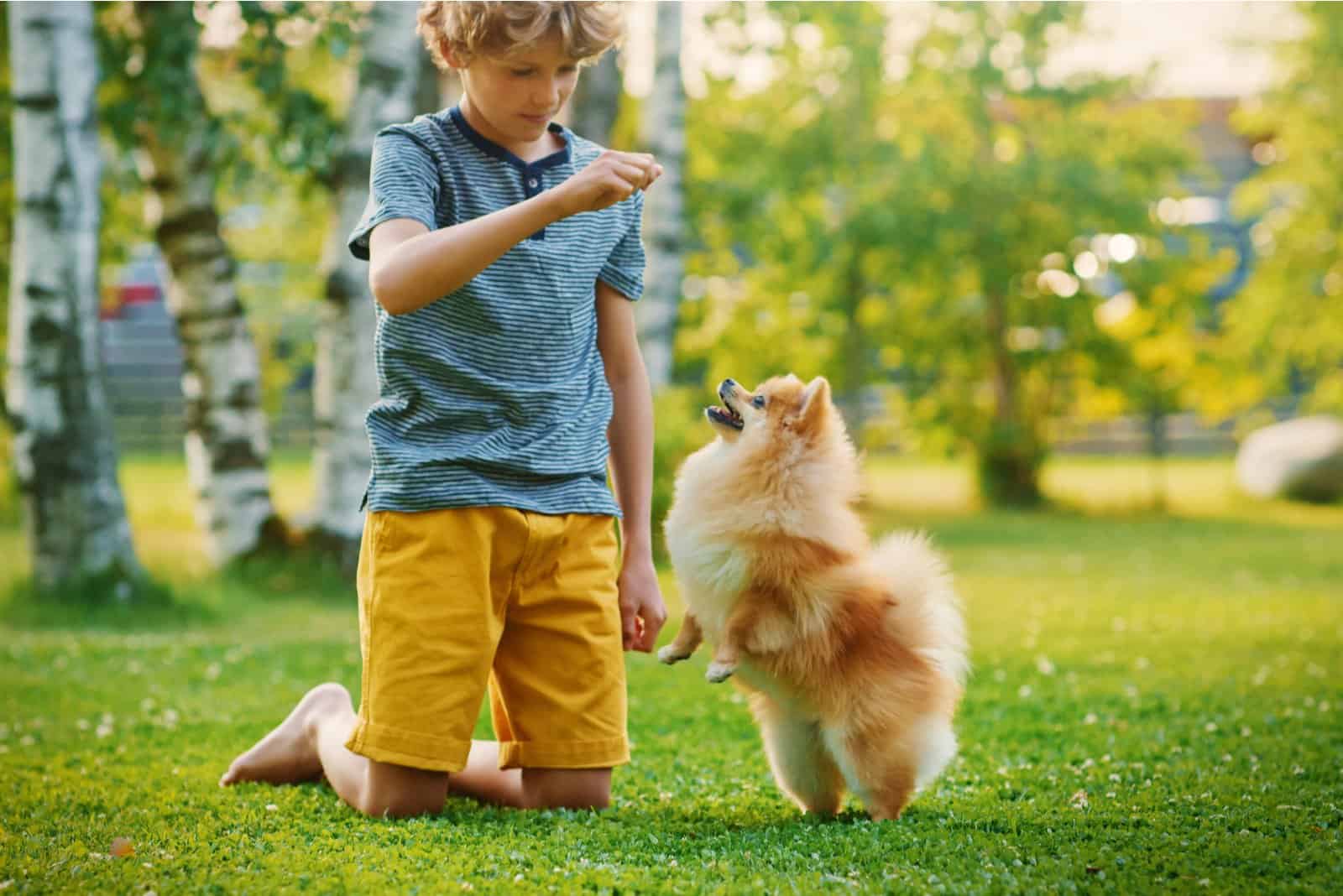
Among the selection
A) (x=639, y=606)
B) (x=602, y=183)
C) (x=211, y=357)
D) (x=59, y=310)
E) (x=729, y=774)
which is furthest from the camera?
(x=211, y=357)

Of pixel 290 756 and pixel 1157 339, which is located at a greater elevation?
pixel 1157 339

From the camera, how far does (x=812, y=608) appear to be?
321 cm

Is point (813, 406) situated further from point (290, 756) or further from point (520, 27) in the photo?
point (290, 756)

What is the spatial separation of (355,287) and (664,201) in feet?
12.1

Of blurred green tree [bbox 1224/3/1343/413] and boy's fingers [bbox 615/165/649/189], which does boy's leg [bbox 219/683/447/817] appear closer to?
boy's fingers [bbox 615/165/649/189]

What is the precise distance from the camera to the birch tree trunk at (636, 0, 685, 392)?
10.5 m

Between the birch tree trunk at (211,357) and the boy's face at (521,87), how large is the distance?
5551 millimetres

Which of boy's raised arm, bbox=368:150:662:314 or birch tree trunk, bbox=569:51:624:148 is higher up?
birch tree trunk, bbox=569:51:624:148

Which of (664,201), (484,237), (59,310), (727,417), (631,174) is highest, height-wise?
(664,201)

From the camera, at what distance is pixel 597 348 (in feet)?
11.4

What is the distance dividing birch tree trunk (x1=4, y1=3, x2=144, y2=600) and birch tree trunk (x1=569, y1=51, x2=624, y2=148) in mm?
3625

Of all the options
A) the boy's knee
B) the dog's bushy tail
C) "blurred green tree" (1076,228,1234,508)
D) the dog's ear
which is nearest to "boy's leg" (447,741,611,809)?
the boy's knee

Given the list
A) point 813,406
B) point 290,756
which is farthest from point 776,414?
point 290,756

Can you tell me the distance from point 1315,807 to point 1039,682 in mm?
2078
